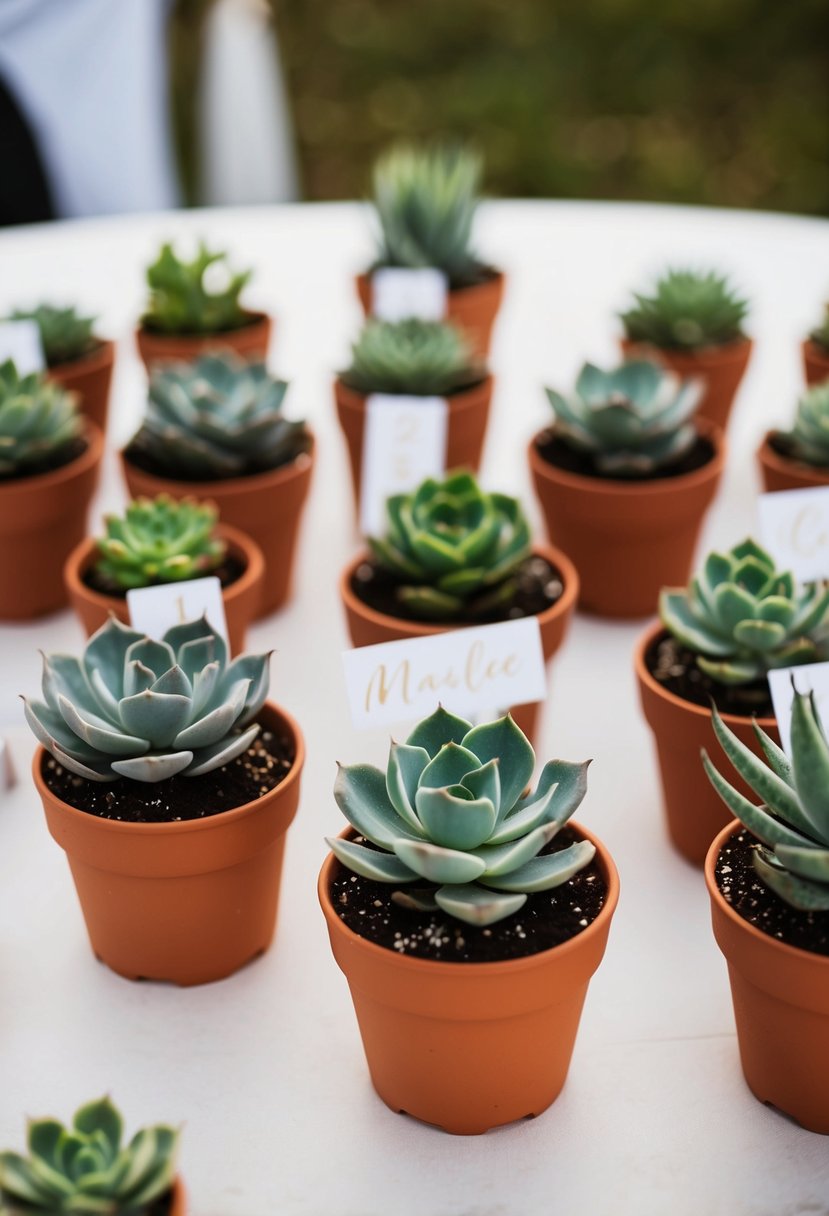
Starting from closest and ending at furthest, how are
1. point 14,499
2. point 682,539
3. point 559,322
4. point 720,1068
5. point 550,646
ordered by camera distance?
point 720,1068, point 550,646, point 14,499, point 682,539, point 559,322

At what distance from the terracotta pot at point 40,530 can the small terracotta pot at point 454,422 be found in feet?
1.21

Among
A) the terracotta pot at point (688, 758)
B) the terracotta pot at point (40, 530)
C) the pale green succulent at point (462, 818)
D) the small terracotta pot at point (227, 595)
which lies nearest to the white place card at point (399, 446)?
the small terracotta pot at point (227, 595)

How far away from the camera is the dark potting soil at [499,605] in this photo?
1.46m

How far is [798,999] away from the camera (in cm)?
98

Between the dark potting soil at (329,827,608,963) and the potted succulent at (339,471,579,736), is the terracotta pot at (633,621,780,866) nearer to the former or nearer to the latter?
the potted succulent at (339,471,579,736)

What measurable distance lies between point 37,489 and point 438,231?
3.46 ft

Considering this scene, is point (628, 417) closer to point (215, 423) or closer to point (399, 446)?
point (399, 446)

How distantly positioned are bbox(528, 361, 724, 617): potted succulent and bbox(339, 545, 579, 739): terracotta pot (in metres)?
0.23

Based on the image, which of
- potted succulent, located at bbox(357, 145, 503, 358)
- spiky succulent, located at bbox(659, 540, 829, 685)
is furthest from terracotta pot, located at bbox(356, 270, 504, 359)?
spiky succulent, located at bbox(659, 540, 829, 685)

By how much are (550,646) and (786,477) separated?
21.1 inches

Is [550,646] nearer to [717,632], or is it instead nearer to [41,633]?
[717,632]

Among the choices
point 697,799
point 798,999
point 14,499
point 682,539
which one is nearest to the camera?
point 798,999

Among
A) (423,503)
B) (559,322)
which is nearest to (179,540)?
(423,503)

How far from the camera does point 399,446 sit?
182 centimetres
